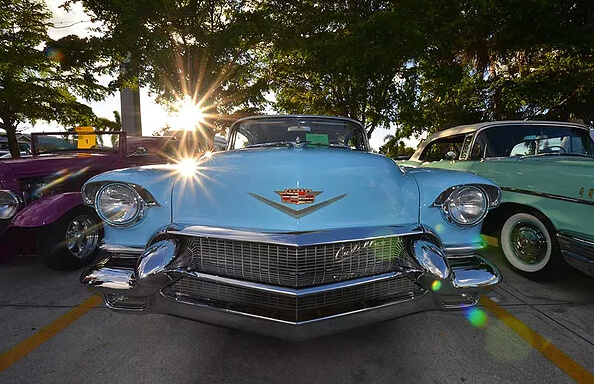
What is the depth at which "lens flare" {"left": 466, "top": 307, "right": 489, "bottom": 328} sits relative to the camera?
2300 millimetres

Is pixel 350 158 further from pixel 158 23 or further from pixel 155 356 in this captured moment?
pixel 158 23

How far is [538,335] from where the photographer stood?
215 cm

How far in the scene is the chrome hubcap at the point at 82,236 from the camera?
340cm

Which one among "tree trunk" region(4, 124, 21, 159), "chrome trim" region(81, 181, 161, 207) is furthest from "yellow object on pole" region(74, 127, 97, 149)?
"tree trunk" region(4, 124, 21, 159)

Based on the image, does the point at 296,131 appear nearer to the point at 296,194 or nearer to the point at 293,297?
the point at 296,194

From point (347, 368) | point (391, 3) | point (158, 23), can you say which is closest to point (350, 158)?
point (347, 368)

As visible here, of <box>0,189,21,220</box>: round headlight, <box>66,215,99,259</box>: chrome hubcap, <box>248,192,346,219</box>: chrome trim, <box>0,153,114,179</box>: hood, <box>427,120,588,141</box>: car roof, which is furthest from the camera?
<box>427,120,588,141</box>: car roof

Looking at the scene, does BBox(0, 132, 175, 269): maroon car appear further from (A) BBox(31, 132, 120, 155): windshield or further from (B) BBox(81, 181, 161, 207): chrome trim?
(B) BBox(81, 181, 161, 207): chrome trim

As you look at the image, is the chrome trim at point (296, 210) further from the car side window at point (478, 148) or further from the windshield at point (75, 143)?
the windshield at point (75, 143)

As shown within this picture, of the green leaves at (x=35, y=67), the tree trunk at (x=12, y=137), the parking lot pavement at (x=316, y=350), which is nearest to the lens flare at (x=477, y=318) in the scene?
the parking lot pavement at (x=316, y=350)

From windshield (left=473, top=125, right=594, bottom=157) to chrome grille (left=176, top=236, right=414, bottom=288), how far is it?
3.03 meters

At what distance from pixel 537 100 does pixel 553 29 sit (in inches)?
87.3

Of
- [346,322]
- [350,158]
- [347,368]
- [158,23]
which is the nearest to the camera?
[346,322]

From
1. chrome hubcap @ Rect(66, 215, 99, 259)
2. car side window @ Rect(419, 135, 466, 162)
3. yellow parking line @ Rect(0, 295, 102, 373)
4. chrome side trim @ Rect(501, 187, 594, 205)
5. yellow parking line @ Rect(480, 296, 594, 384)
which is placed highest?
car side window @ Rect(419, 135, 466, 162)
